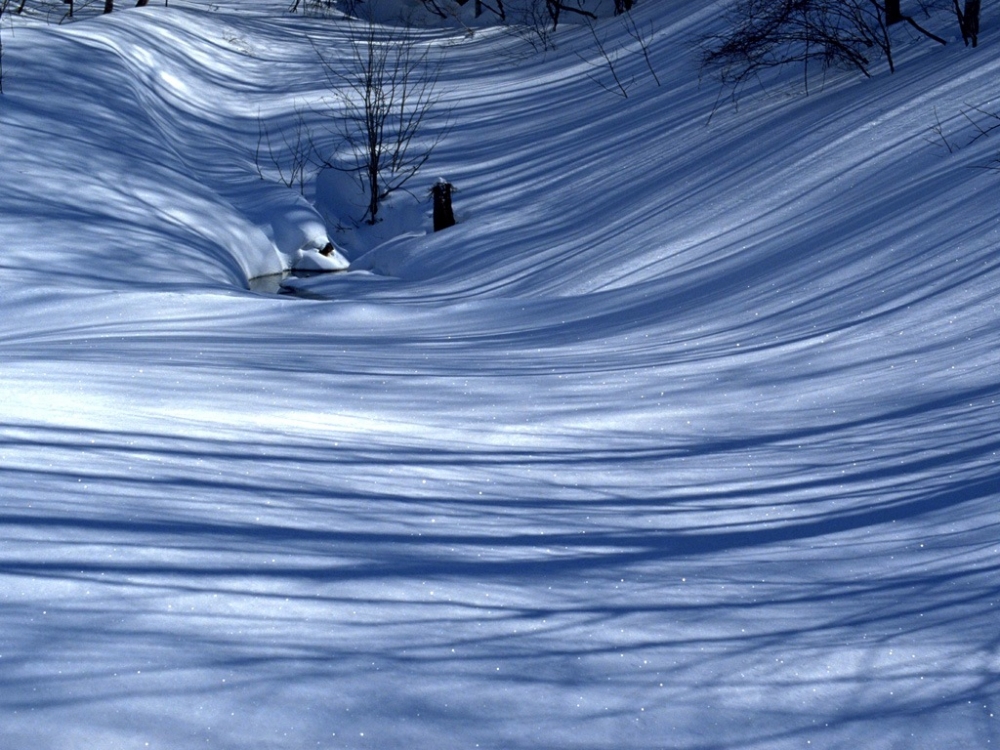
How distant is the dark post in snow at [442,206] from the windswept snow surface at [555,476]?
1.74 m

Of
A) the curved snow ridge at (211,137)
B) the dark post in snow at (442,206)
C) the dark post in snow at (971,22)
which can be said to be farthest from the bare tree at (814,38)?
the curved snow ridge at (211,137)

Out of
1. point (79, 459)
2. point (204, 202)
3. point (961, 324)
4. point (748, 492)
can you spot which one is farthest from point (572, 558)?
point (204, 202)

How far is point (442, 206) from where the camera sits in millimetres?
10961

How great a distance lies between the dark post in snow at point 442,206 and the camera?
35.5 ft

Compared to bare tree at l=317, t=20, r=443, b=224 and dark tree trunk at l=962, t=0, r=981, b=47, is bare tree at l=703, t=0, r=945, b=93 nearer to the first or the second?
dark tree trunk at l=962, t=0, r=981, b=47

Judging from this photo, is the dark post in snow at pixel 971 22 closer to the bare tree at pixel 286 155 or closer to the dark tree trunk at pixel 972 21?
the dark tree trunk at pixel 972 21

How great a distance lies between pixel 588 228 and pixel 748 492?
6.27 metres

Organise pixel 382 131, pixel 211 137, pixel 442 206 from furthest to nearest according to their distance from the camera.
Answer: pixel 211 137
pixel 382 131
pixel 442 206

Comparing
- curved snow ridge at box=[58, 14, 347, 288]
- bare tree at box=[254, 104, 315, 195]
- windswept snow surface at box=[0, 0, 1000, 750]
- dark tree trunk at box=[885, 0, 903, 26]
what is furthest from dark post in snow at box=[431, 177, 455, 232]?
dark tree trunk at box=[885, 0, 903, 26]

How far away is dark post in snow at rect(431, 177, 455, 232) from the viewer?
1083 cm

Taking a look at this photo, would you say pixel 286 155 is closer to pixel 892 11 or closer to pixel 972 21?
pixel 892 11

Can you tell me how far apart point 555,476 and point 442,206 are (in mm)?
7869

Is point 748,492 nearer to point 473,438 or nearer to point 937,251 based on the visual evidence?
point 473,438

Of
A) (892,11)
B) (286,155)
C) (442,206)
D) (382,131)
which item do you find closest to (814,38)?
(892,11)
